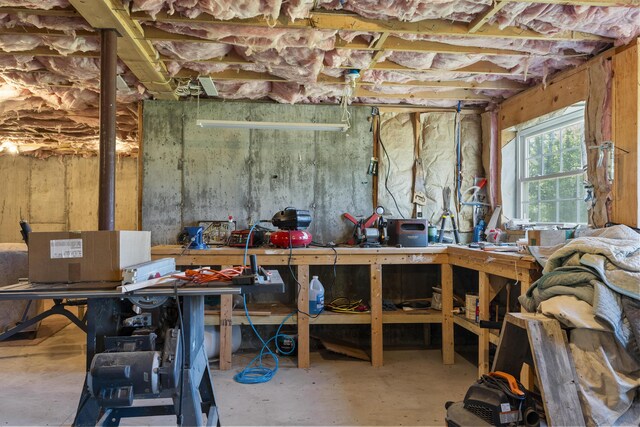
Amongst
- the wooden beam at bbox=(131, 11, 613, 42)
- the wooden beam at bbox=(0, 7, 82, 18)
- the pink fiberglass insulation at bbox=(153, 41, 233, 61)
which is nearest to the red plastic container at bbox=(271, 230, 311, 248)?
the pink fiberglass insulation at bbox=(153, 41, 233, 61)

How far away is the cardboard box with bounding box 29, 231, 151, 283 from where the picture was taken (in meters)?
1.76

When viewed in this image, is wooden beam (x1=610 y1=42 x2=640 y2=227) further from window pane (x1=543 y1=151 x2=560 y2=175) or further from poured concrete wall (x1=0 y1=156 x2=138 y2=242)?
poured concrete wall (x1=0 y1=156 x2=138 y2=242)

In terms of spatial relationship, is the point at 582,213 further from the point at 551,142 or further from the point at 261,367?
the point at 261,367

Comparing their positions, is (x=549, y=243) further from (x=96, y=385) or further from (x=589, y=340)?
(x=96, y=385)

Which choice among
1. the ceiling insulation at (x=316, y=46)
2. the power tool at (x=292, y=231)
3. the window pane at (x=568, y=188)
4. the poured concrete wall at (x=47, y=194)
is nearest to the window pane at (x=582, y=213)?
the window pane at (x=568, y=188)

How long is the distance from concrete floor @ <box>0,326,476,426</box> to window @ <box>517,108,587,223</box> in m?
1.52

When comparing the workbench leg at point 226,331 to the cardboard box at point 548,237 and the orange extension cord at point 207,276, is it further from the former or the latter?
the cardboard box at point 548,237

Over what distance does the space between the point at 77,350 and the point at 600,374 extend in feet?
13.1

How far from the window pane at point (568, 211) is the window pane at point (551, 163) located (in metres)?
0.30

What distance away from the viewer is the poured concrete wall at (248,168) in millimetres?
3656

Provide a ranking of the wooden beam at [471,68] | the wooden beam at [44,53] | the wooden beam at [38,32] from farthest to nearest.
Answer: the wooden beam at [471,68], the wooden beam at [44,53], the wooden beam at [38,32]

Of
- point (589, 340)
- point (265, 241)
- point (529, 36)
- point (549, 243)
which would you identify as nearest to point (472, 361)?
point (549, 243)

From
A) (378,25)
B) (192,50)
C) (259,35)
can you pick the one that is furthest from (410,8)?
(192,50)

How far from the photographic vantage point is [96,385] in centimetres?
153
